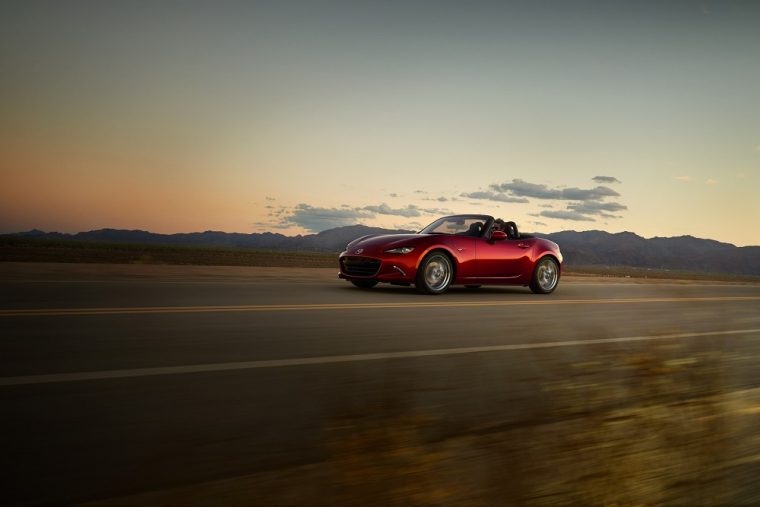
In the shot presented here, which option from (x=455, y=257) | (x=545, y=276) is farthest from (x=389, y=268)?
(x=545, y=276)

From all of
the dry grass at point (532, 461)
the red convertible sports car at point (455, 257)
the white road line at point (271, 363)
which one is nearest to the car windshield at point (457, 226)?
the red convertible sports car at point (455, 257)

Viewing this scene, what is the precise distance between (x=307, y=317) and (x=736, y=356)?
4.37 metres

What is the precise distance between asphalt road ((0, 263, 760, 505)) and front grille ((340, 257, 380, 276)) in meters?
2.57

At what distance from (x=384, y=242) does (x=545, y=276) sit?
12.9ft

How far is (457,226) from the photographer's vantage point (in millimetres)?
12984

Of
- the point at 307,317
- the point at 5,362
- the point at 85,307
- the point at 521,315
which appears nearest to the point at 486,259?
the point at 521,315

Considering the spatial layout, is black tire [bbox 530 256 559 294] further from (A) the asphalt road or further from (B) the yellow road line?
(A) the asphalt road

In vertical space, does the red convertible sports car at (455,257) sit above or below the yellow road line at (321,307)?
above

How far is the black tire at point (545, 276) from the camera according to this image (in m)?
13.5

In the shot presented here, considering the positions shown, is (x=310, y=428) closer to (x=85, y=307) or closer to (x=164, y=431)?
(x=164, y=431)

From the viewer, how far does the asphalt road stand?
2562 millimetres

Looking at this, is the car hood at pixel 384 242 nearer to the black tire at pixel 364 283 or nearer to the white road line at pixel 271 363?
the black tire at pixel 364 283

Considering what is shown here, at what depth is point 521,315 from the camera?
8875mm

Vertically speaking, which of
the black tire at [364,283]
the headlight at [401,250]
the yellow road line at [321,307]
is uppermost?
the headlight at [401,250]
